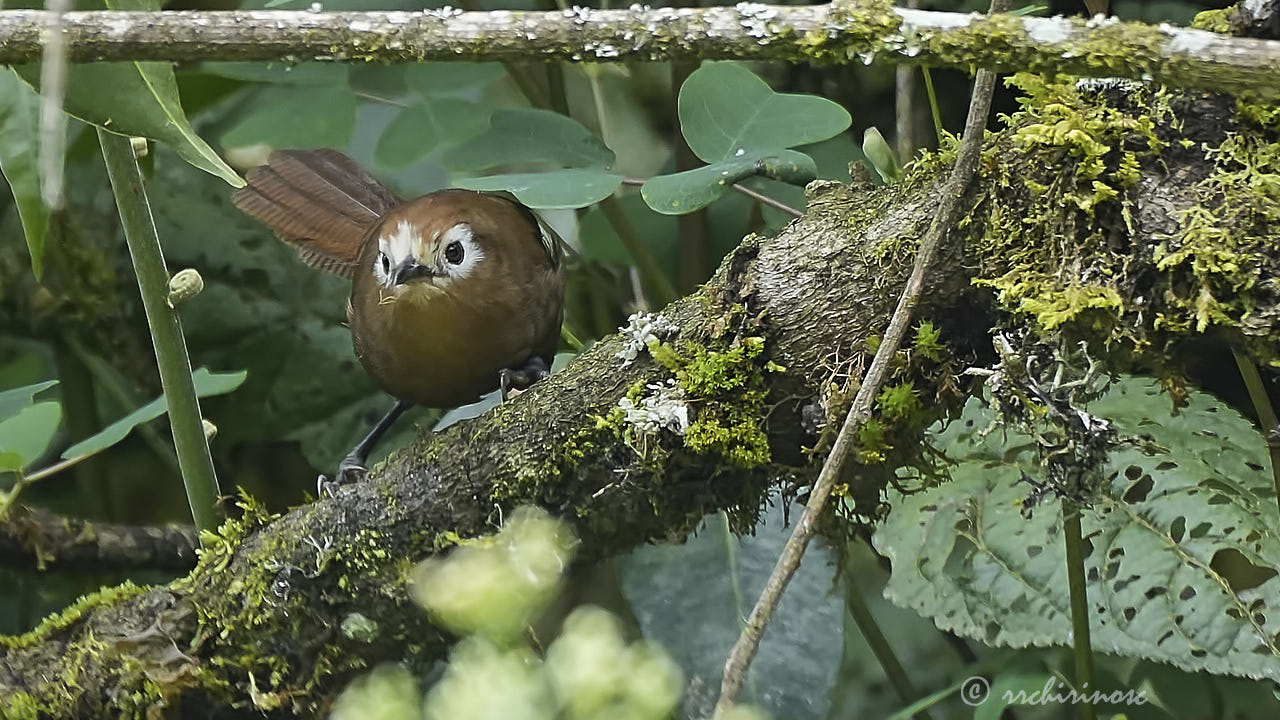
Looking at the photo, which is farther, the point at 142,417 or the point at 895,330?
the point at 142,417

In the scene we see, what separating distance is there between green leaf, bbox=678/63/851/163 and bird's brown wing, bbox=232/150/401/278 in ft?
2.33

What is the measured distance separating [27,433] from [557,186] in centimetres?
77

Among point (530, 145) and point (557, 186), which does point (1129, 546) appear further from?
point (530, 145)

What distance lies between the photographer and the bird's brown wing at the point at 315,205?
1.98 m

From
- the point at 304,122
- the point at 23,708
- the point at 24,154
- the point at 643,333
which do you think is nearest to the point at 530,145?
the point at 304,122

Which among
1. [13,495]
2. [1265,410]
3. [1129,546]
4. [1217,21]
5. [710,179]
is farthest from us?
[13,495]

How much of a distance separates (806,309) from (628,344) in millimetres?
217

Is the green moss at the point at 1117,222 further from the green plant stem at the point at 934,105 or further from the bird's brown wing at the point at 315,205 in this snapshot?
the bird's brown wing at the point at 315,205

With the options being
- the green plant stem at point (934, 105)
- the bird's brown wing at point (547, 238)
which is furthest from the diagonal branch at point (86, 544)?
the green plant stem at point (934, 105)

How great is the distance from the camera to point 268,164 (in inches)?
79.4

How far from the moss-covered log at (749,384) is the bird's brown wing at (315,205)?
1.92ft

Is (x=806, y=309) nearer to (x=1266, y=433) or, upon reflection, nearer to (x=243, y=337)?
(x=1266, y=433)

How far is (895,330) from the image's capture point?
1121 millimetres

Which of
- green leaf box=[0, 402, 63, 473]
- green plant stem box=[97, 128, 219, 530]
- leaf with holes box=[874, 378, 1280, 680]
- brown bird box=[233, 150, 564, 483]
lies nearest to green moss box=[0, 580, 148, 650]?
green plant stem box=[97, 128, 219, 530]
